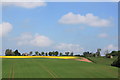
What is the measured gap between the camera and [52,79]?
24984mm

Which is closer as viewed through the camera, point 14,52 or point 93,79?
point 93,79

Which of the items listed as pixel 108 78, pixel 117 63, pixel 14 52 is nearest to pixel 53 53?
pixel 14 52

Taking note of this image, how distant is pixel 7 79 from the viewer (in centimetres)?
2436

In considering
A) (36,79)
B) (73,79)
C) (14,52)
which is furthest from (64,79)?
(14,52)

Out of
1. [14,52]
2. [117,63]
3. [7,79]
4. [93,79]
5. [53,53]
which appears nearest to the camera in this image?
[7,79]

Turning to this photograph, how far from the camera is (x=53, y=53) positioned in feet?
320

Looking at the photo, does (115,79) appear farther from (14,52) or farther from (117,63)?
(14,52)

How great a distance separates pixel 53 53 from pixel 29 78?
237 feet

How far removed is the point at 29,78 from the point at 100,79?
833 cm

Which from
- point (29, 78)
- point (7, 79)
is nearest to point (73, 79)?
point (29, 78)

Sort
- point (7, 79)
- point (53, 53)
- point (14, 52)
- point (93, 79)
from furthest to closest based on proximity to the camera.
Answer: point (53, 53) < point (14, 52) < point (93, 79) < point (7, 79)

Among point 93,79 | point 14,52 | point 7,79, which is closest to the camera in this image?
point 7,79

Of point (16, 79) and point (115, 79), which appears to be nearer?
point (16, 79)

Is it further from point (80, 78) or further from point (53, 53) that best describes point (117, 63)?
point (53, 53)
